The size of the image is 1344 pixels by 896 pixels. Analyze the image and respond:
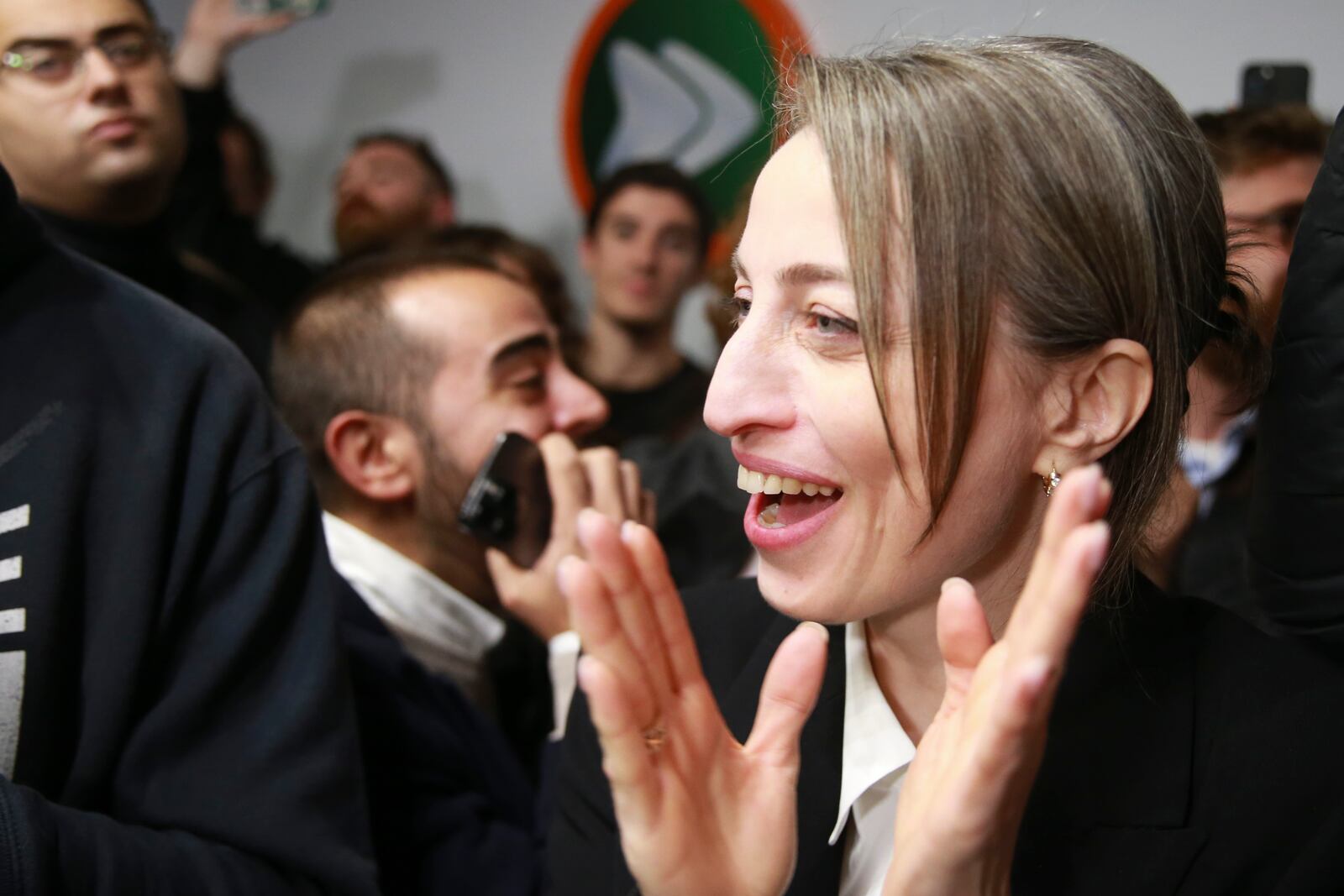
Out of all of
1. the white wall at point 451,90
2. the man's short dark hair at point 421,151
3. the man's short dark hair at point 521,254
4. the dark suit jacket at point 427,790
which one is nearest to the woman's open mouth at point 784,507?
the dark suit jacket at point 427,790

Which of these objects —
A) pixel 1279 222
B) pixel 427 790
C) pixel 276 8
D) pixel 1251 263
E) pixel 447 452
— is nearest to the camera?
pixel 427 790

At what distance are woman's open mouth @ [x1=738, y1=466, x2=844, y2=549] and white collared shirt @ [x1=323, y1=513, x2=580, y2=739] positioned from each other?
2.08 ft

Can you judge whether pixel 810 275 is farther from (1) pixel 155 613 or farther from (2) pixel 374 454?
(2) pixel 374 454

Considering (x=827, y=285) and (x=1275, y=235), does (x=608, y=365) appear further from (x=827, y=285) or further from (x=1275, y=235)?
(x=827, y=285)

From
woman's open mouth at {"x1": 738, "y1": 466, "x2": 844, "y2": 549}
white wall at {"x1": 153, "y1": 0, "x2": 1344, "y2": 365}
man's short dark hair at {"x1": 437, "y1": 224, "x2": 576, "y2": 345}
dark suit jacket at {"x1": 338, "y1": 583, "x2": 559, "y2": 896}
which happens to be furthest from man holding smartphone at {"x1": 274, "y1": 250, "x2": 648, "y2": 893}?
white wall at {"x1": 153, "y1": 0, "x2": 1344, "y2": 365}

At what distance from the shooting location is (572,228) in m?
3.33

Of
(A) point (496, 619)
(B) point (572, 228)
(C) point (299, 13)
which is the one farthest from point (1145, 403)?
(B) point (572, 228)

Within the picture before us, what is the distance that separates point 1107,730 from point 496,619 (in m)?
0.99

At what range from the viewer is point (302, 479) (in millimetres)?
1065

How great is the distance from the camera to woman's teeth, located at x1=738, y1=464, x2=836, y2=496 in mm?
922

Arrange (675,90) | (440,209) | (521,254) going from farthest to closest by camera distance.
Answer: (675,90) → (440,209) → (521,254)

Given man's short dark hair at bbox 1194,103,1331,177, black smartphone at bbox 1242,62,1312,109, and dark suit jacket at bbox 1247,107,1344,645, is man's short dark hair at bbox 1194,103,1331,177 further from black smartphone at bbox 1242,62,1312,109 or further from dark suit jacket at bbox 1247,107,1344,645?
dark suit jacket at bbox 1247,107,1344,645

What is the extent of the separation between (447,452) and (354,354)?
0.21 metres

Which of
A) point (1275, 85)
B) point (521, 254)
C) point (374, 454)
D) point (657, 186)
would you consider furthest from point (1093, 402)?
point (657, 186)
